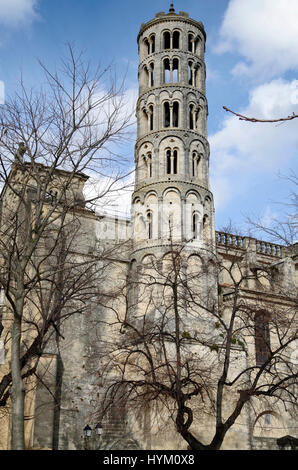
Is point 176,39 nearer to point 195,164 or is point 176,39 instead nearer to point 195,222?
point 195,164

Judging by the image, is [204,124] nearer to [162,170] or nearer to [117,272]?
[162,170]

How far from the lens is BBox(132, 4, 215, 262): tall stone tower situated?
30.9 m

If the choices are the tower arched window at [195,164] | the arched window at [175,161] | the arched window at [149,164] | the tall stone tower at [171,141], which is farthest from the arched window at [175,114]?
the arched window at [149,164]

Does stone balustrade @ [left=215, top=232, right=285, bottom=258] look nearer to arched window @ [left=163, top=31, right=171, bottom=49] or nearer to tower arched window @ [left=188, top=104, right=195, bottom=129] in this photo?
tower arched window @ [left=188, top=104, right=195, bottom=129]

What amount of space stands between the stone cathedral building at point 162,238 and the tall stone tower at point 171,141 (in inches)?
2.3

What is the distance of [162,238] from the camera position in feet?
99.0

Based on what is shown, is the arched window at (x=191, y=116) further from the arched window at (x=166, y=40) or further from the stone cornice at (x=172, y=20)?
the stone cornice at (x=172, y=20)

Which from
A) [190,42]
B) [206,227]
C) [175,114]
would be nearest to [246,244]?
[206,227]

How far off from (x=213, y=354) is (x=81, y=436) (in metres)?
7.38

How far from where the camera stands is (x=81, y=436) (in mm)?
25750

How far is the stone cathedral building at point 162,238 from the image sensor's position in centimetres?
2533

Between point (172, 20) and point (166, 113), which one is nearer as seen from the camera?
point (166, 113)

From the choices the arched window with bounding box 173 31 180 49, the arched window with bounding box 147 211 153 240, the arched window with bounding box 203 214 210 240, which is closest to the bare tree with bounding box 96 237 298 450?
the arched window with bounding box 203 214 210 240

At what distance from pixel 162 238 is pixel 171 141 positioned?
607 cm
